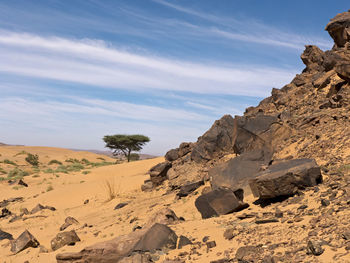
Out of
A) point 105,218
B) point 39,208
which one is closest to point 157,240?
point 105,218

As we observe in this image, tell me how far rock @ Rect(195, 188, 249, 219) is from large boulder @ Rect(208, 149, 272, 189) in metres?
1.09

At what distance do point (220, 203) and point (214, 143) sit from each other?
5298mm

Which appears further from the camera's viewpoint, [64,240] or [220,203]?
[64,240]

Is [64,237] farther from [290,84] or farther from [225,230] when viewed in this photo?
[290,84]

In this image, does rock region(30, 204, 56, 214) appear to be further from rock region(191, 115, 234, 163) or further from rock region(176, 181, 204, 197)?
rock region(191, 115, 234, 163)

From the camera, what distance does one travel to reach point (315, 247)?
14.2 feet

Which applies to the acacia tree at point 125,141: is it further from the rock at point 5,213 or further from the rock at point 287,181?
the rock at point 287,181

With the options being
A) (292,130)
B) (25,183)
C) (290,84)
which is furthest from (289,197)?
(25,183)

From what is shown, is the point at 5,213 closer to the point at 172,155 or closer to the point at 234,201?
the point at 172,155

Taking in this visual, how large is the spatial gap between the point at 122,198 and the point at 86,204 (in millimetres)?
1891

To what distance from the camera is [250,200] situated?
795 centimetres

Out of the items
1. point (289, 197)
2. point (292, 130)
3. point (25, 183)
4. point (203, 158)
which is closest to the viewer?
point (289, 197)

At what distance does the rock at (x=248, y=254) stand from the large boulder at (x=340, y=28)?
12942mm

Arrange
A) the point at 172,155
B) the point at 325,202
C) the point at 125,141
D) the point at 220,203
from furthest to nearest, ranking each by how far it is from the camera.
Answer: the point at 125,141 → the point at 172,155 → the point at 220,203 → the point at 325,202
